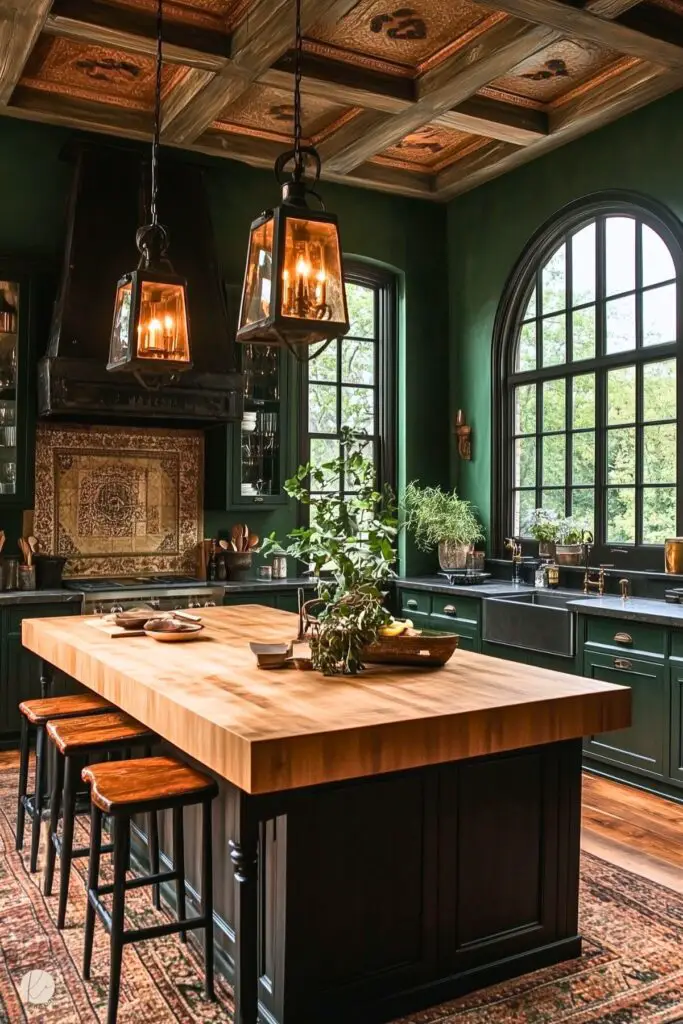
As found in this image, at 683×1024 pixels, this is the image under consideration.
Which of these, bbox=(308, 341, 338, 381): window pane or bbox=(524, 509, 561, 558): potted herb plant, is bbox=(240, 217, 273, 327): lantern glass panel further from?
bbox=(308, 341, 338, 381): window pane

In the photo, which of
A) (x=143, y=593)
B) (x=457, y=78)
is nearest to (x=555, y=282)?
(x=457, y=78)

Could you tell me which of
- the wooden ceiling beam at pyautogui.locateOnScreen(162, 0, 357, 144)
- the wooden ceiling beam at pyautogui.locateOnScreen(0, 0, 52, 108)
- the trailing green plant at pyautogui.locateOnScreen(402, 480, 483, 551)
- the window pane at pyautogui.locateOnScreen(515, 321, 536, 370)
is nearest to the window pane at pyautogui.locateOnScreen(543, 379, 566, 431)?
the window pane at pyautogui.locateOnScreen(515, 321, 536, 370)

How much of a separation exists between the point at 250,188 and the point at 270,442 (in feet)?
6.19

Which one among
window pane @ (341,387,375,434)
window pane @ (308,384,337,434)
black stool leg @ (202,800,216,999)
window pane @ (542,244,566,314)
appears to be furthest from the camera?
window pane @ (341,387,375,434)

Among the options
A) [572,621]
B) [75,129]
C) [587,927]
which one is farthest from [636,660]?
[75,129]

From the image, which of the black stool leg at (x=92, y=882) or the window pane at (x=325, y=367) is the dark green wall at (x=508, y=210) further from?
the black stool leg at (x=92, y=882)

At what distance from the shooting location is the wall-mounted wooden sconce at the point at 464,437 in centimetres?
712

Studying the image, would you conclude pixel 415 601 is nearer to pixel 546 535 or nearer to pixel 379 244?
pixel 546 535

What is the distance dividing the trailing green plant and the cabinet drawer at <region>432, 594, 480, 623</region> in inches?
25.0

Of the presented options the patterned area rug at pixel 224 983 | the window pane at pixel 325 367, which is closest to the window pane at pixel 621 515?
the window pane at pixel 325 367

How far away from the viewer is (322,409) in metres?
7.13

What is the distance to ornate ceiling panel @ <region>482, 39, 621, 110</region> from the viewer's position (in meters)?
5.07

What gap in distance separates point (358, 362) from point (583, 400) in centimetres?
195

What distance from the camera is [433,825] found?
2.66 m
